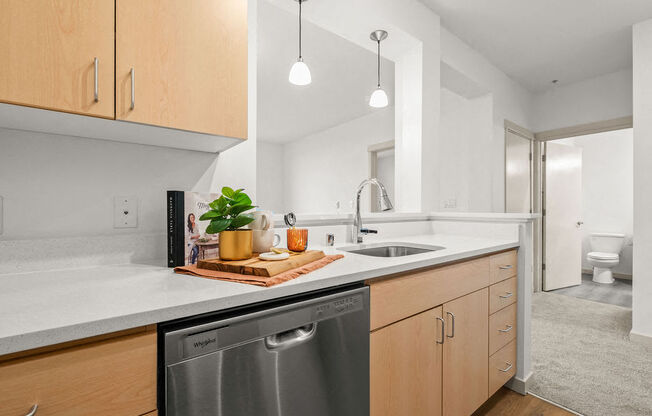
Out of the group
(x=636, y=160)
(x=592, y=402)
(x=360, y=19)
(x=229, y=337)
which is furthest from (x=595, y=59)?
(x=229, y=337)

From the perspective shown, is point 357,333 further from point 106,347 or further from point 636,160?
point 636,160

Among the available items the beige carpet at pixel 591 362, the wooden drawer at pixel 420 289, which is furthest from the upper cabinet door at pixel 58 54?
the beige carpet at pixel 591 362

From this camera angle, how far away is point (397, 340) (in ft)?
3.71

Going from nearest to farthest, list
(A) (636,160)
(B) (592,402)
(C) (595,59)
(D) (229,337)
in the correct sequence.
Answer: (D) (229,337), (B) (592,402), (A) (636,160), (C) (595,59)

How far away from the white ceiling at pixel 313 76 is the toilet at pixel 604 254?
369 centimetres

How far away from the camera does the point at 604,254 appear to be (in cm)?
455

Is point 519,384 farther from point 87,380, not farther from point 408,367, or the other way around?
point 87,380

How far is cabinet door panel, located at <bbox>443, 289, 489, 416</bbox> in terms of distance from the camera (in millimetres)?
1357

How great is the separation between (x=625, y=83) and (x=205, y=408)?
4797 millimetres

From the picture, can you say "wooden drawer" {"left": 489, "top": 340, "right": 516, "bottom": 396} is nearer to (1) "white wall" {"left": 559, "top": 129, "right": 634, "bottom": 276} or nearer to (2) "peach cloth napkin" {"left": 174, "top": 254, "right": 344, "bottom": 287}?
(2) "peach cloth napkin" {"left": 174, "top": 254, "right": 344, "bottom": 287}

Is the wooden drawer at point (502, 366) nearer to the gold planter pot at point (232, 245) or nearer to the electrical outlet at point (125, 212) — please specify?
the gold planter pot at point (232, 245)

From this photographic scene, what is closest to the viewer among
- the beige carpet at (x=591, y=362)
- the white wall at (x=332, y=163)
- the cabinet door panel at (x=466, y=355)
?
the cabinet door panel at (x=466, y=355)

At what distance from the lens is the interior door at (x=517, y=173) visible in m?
3.64

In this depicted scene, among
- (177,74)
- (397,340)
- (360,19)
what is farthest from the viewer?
(360,19)
